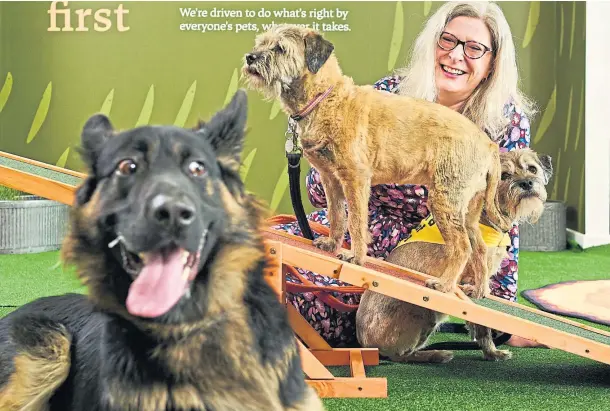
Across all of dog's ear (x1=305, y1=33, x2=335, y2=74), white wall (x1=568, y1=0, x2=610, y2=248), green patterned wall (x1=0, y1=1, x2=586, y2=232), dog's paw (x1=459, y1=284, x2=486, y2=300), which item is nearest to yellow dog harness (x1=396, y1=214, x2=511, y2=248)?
dog's paw (x1=459, y1=284, x2=486, y2=300)

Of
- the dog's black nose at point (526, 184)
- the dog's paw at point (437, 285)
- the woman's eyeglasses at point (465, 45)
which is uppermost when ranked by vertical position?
the woman's eyeglasses at point (465, 45)

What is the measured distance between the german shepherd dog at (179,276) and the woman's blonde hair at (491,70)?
1750 mm

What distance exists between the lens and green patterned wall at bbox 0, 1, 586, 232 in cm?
767

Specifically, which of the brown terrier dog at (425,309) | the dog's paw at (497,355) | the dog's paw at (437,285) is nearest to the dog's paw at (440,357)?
the brown terrier dog at (425,309)

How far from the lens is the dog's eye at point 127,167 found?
4.69 feet

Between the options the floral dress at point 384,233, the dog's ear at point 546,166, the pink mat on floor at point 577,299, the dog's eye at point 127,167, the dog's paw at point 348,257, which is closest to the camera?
the dog's eye at point 127,167

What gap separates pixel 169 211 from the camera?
1300 millimetres

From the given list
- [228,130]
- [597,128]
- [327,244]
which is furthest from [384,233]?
[597,128]

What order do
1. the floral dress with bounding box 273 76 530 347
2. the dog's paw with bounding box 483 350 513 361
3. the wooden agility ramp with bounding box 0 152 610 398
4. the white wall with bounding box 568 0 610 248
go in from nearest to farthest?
the wooden agility ramp with bounding box 0 152 610 398 → the dog's paw with bounding box 483 350 513 361 → the floral dress with bounding box 273 76 530 347 → the white wall with bounding box 568 0 610 248

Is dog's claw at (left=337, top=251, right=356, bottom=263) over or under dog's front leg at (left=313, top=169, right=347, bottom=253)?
under

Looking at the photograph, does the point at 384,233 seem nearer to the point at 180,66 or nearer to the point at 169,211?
the point at 169,211

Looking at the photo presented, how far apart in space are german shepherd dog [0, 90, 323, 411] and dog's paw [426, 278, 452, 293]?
1.11 m

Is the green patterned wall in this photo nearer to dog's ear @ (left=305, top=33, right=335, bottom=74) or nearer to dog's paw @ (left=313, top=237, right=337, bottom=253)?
dog's paw @ (left=313, top=237, right=337, bottom=253)

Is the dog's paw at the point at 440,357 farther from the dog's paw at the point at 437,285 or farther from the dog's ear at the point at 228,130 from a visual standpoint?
the dog's ear at the point at 228,130
